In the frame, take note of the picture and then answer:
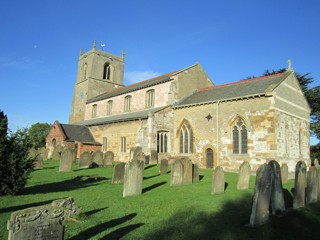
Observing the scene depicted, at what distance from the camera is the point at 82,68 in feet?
142

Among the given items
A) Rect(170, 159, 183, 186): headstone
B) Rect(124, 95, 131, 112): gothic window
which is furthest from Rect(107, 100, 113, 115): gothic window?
Rect(170, 159, 183, 186): headstone

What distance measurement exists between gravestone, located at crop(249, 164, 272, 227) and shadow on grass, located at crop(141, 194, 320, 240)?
0.22 metres

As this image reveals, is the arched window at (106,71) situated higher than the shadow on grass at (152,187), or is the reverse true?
the arched window at (106,71)

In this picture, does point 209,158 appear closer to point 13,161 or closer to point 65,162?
point 65,162

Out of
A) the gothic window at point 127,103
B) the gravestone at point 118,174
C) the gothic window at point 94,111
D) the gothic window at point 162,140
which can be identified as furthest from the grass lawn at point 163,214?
the gothic window at point 94,111

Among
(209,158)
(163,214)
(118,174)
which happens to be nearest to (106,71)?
(209,158)

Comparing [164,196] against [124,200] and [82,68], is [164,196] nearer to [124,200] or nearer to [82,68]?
[124,200]

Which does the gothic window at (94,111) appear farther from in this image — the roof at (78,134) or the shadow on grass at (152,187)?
the shadow on grass at (152,187)

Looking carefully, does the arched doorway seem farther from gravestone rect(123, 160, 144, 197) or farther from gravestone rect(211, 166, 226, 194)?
gravestone rect(123, 160, 144, 197)

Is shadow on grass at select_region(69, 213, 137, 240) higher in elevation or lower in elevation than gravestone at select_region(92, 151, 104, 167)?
lower

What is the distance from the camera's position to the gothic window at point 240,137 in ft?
63.4

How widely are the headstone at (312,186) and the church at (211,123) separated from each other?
301 inches

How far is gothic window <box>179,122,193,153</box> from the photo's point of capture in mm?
23355

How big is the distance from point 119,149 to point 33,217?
894 inches
